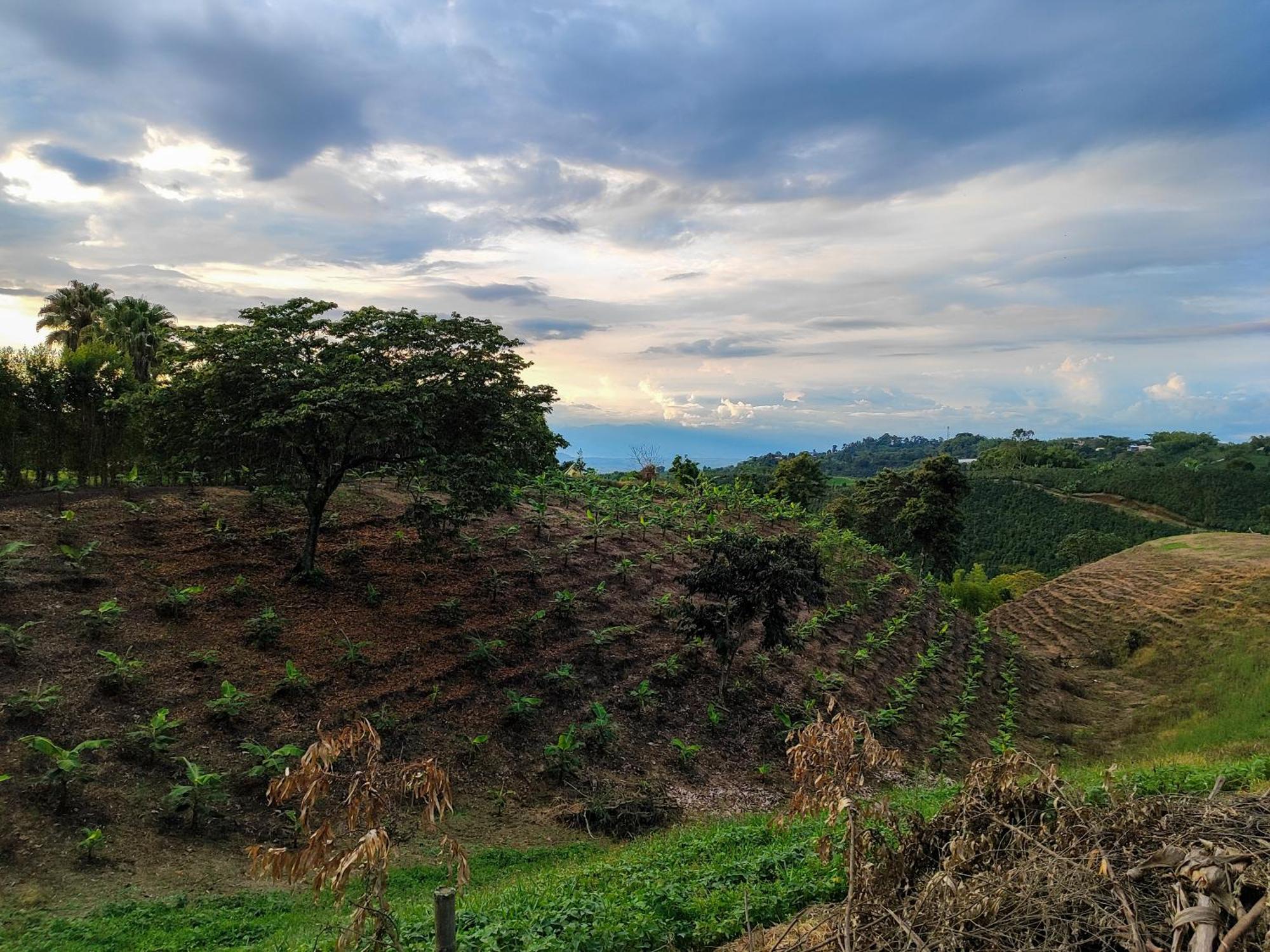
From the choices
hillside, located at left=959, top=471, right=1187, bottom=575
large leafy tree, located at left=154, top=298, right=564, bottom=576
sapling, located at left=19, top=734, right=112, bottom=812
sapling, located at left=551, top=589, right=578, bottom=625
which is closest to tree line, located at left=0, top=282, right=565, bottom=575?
large leafy tree, located at left=154, top=298, right=564, bottom=576

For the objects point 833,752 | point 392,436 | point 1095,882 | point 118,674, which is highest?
point 392,436

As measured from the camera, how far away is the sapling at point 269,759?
9.55m

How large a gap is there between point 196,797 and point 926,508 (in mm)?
30565

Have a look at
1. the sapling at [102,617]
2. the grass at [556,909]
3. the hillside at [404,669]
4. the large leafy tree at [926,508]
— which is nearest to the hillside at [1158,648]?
the hillside at [404,669]

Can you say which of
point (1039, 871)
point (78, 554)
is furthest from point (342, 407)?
point (1039, 871)

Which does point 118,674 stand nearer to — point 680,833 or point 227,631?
point 227,631

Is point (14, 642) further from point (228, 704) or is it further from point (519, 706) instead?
point (519, 706)

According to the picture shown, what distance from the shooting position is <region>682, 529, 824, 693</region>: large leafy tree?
13523 millimetres

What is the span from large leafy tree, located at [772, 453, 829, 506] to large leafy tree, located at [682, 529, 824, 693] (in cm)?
3097

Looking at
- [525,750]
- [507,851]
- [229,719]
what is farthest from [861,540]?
[229,719]

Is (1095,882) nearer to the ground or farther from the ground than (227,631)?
farther from the ground

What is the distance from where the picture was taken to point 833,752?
15.1 ft

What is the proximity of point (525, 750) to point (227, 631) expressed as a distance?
20.3 feet

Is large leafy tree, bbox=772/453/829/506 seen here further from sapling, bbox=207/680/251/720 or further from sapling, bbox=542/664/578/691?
sapling, bbox=207/680/251/720
